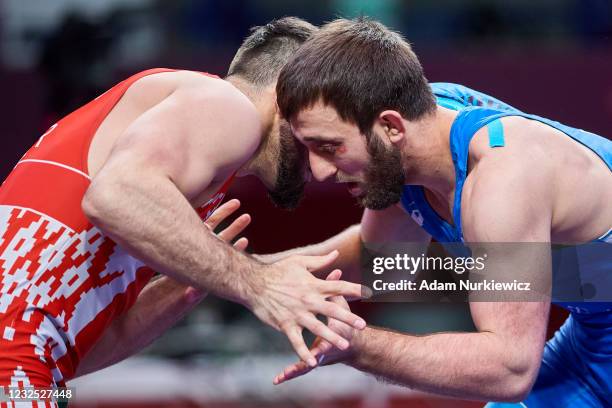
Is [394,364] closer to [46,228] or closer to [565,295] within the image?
[565,295]

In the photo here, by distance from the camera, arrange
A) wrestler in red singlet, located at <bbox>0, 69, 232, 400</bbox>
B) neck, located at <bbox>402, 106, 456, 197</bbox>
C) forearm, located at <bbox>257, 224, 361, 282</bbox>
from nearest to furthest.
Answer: wrestler in red singlet, located at <bbox>0, 69, 232, 400</bbox> < neck, located at <bbox>402, 106, 456, 197</bbox> < forearm, located at <bbox>257, 224, 361, 282</bbox>

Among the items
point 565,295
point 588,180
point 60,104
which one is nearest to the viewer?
point 588,180

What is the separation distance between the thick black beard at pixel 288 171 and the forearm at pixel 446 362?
733mm

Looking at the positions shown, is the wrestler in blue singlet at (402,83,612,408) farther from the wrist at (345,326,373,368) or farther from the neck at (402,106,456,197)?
the wrist at (345,326,373,368)

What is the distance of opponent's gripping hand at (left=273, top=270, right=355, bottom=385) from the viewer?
7.80ft

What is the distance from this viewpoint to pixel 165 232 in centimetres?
233

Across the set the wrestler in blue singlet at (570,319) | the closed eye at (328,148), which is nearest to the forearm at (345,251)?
the wrestler in blue singlet at (570,319)

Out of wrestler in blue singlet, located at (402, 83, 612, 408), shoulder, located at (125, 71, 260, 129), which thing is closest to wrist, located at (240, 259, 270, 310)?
shoulder, located at (125, 71, 260, 129)

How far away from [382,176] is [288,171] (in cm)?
35

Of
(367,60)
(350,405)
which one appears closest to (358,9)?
(350,405)

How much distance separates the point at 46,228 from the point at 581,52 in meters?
4.98

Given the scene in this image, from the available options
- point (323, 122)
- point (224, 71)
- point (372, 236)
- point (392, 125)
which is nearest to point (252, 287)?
point (323, 122)

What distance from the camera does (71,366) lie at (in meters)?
2.59

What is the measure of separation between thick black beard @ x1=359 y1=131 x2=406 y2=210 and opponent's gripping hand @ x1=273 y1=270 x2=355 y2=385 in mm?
485
